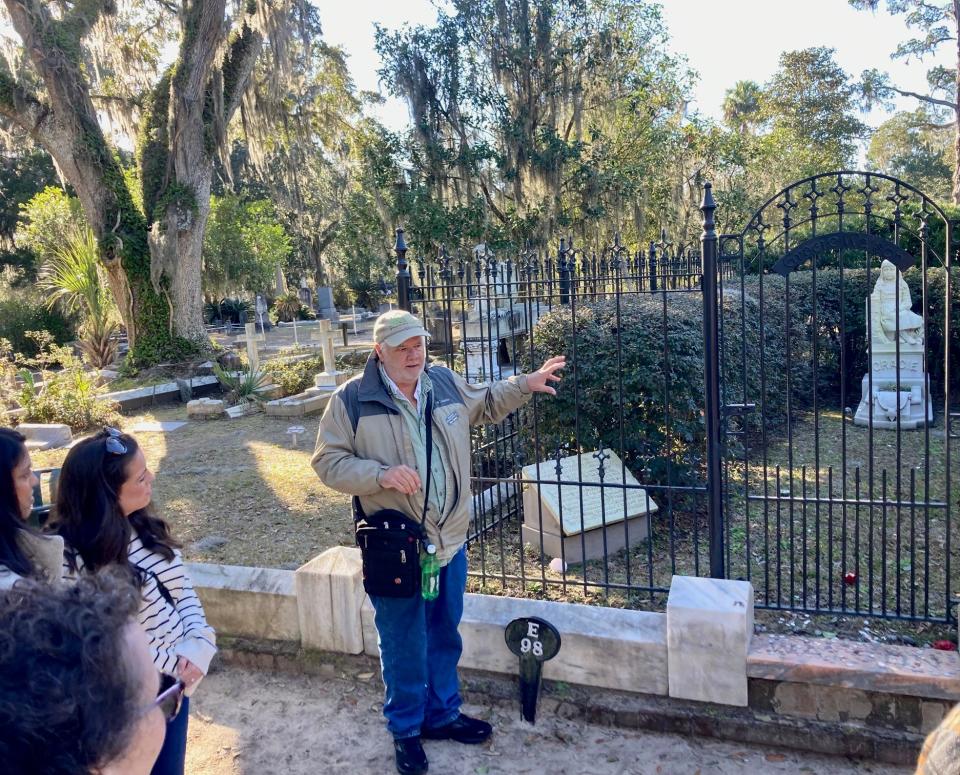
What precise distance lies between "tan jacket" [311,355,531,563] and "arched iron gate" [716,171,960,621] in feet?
4.54

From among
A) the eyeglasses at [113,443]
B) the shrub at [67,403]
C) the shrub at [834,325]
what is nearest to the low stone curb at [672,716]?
the eyeglasses at [113,443]

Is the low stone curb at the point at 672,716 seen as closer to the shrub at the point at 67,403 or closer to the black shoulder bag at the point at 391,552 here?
the black shoulder bag at the point at 391,552

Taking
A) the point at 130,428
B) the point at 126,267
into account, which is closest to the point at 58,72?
the point at 126,267

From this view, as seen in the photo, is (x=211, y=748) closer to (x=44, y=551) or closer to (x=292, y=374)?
(x=44, y=551)

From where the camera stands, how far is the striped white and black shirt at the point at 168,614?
2.43m

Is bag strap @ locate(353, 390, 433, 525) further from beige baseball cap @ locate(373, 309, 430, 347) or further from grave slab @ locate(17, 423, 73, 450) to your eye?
grave slab @ locate(17, 423, 73, 450)

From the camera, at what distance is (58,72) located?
14281mm

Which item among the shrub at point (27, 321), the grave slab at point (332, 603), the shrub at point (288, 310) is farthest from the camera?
the shrub at point (288, 310)

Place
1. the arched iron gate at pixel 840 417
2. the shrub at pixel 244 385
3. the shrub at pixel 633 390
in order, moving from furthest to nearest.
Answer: the shrub at pixel 244 385, the shrub at pixel 633 390, the arched iron gate at pixel 840 417

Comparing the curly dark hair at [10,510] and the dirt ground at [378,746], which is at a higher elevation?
the curly dark hair at [10,510]

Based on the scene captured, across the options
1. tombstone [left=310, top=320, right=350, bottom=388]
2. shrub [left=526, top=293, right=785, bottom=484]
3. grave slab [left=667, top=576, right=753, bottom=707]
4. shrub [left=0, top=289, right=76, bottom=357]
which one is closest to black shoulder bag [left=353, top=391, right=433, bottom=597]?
grave slab [left=667, top=576, right=753, bottom=707]

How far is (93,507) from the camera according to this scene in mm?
2400

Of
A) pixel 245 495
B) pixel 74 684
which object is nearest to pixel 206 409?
pixel 245 495

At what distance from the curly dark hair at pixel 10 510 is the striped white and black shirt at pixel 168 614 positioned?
1.24 feet
